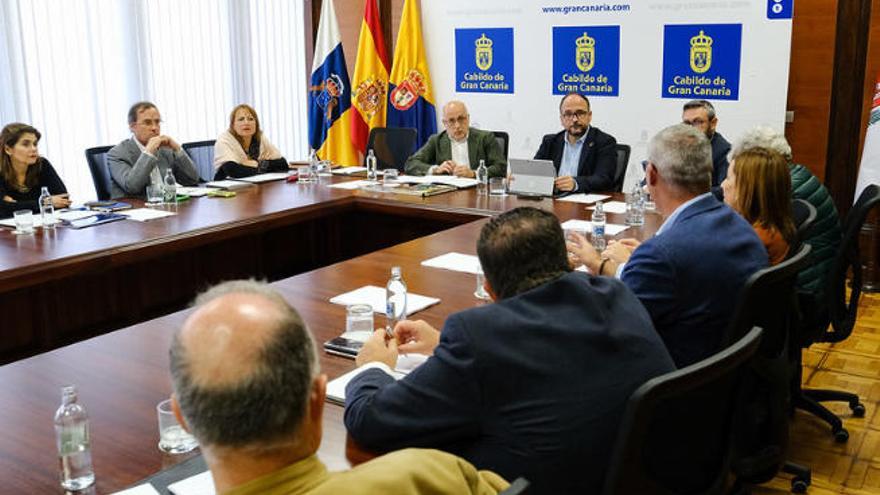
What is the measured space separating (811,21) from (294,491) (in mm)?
5538

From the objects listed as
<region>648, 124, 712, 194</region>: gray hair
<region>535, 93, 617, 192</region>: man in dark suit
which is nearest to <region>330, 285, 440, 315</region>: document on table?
<region>648, 124, 712, 194</region>: gray hair

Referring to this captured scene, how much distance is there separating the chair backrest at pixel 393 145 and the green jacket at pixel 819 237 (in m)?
3.11

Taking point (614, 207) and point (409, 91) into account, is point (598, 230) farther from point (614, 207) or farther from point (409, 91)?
point (409, 91)

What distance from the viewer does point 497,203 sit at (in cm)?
457

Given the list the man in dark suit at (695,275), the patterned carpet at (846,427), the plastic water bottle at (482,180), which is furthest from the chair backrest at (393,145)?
the man in dark suit at (695,275)

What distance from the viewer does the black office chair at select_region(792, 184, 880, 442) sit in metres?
3.23

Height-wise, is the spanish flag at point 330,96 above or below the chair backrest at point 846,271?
above

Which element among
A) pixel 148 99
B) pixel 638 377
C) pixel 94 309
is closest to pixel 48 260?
pixel 94 309

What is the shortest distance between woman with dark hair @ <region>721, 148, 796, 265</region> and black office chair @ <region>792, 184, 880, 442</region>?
1.29ft

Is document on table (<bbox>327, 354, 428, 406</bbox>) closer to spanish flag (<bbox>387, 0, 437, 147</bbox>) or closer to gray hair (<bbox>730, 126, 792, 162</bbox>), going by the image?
gray hair (<bbox>730, 126, 792, 162</bbox>)

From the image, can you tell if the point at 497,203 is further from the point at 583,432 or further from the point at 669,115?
the point at 583,432

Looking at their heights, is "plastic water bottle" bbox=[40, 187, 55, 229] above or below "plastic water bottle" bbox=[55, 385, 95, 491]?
above

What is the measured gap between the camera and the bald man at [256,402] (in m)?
1.01

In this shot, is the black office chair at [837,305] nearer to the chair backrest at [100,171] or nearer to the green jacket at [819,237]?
the green jacket at [819,237]
